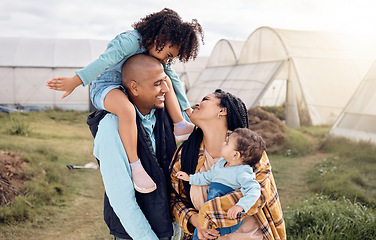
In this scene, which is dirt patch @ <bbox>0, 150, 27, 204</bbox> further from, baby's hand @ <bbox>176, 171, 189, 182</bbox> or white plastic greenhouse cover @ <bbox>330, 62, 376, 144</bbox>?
white plastic greenhouse cover @ <bbox>330, 62, 376, 144</bbox>

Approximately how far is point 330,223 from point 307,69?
28.0 feet

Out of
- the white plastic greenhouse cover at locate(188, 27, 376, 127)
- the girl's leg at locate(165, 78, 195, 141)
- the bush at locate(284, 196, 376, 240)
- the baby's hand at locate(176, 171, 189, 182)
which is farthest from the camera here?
the white plastic greenhouse cover at locate(188, 27, 376, 127)

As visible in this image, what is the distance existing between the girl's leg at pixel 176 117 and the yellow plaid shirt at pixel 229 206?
0.22 m

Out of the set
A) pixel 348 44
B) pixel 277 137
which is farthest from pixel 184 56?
pixel 348 44

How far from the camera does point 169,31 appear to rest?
2182 mm

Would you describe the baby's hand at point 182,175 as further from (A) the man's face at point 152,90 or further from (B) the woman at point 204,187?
(A) the man's face at point 152,90

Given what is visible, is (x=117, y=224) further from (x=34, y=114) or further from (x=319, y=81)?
(x=34, y=114)

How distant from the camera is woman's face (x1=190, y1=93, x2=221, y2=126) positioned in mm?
2229

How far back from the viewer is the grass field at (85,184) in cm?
489

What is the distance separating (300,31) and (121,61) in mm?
12301

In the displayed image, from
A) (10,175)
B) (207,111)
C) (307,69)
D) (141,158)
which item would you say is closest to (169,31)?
(207,111)

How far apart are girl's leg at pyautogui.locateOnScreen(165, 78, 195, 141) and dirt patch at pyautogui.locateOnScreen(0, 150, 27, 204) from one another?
3931 mm

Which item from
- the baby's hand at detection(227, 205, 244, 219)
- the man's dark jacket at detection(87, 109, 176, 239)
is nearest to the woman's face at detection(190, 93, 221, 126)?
the man's dark jacket at detection(87, 109, 176, 239)

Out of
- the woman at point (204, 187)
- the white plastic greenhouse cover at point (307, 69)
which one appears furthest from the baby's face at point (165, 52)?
the white plastic greenhouse cover at point (307, 69)
